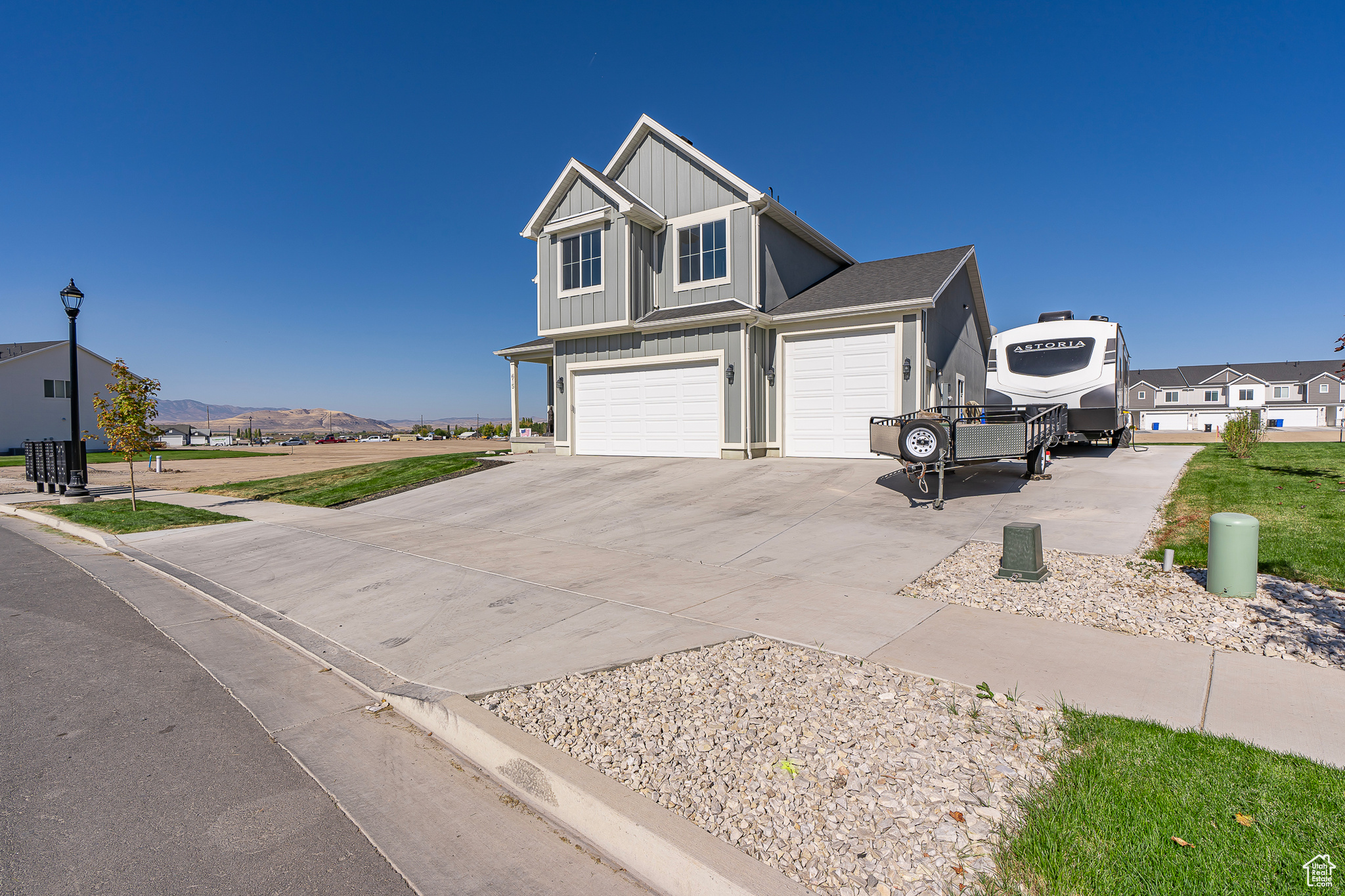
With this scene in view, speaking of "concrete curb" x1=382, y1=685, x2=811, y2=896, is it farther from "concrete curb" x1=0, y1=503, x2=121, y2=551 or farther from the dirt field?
the dirt field

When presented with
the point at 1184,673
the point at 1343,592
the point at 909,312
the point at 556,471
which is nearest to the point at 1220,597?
the point at 1343,592

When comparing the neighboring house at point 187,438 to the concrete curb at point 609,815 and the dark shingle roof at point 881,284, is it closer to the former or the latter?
the dark shingle roof at point 881,284

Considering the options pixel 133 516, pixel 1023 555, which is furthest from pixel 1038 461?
pixel 133 516

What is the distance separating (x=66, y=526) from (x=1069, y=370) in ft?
Answer: 71.8

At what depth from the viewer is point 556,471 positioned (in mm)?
15586

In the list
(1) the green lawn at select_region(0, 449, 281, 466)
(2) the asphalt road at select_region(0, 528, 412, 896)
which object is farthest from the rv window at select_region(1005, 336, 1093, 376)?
(1) the green lawn at select_region(0, 449, 281, 466)

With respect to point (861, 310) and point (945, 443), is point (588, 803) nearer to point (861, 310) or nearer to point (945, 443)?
point (945, 443)

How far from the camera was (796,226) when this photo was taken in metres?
17.8

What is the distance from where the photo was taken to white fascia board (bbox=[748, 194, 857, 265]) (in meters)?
16.1

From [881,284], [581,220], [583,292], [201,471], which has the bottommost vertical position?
[201,471]

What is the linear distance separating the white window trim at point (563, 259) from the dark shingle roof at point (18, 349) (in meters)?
53.8

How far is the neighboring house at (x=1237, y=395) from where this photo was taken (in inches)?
2205

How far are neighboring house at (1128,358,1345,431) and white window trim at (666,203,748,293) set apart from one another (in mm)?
57663

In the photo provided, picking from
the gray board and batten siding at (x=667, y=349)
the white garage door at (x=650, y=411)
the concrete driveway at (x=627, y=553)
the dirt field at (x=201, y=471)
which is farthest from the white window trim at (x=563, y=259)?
the dirt field at (x=201, y=471)
